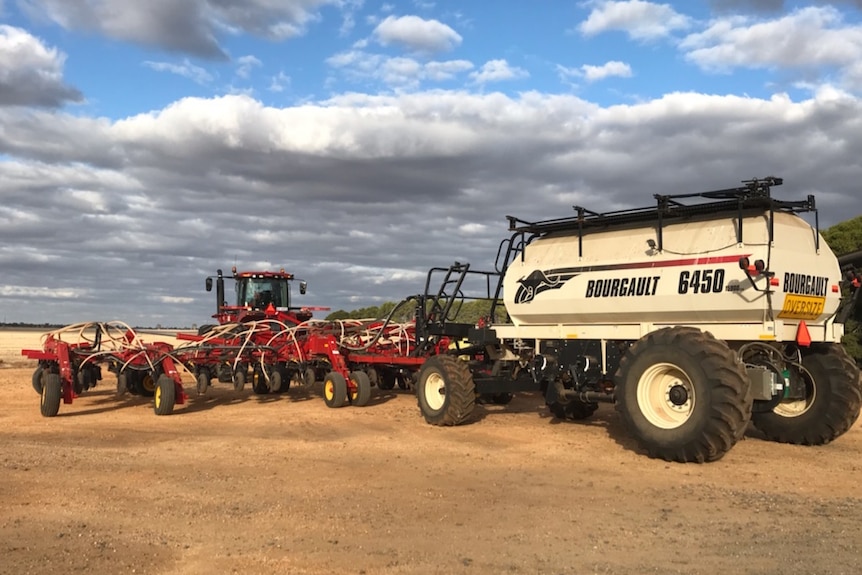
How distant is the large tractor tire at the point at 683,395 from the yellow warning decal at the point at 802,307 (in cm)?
103

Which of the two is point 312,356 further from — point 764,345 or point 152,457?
point 764,345

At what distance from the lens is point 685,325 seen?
944cm

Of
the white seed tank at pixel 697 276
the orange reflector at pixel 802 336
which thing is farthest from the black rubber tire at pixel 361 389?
the orange reflector at pixel 802 336

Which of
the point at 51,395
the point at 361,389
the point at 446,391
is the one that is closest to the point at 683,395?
the point at 446,391

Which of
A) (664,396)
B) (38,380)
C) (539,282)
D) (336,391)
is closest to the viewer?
(664,396)

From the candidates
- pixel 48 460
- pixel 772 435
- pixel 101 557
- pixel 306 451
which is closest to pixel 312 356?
pixel 306 451

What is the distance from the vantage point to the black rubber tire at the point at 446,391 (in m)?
11.4

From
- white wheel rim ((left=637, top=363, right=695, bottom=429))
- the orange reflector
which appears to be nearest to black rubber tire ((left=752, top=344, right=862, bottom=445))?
the orange reflector

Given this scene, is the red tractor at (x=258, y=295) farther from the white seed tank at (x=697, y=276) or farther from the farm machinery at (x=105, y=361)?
the white seed tank at (x=697, y=276)

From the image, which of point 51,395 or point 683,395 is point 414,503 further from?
point 51,395

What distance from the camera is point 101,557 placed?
17.0 feet

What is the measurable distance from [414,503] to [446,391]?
476 centimetres

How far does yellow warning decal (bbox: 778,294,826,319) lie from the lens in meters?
8.86

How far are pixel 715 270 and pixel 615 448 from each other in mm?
2619
